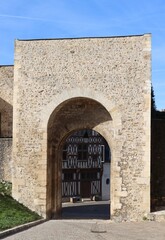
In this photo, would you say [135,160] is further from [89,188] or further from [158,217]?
[89,188]

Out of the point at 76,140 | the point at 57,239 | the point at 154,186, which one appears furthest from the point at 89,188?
the point at 57,239

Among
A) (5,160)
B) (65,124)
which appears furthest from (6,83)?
(65,124)

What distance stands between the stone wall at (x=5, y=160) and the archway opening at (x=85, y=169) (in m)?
9.67

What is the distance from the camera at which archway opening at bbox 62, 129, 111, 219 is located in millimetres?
27781

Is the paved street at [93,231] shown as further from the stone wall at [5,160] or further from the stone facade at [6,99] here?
the stone facade at [6,99]

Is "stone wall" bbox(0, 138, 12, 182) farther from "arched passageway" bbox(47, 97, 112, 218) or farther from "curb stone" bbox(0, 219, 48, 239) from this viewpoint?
"curb stone" bbox(0, 219, 48, 239)

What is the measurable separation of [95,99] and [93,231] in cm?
465

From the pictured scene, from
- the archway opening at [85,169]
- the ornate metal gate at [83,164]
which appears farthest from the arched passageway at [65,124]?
the ornate metal gate at [83,164]

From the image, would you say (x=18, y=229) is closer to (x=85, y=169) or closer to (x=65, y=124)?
(x=65, y=124)

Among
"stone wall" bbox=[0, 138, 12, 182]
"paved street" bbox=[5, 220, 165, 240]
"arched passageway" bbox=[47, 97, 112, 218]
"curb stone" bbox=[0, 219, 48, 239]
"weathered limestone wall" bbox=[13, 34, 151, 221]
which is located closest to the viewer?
"curb stone" bbox=[0, 219, 48, 239]

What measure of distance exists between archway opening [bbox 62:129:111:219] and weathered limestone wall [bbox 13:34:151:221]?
12.3 meters

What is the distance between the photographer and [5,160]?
1803 cm

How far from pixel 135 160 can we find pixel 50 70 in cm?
433

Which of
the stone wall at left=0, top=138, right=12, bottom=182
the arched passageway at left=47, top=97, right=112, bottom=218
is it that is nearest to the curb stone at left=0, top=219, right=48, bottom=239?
the arched passageway at left=47, top=97, right=112, bottom=218
